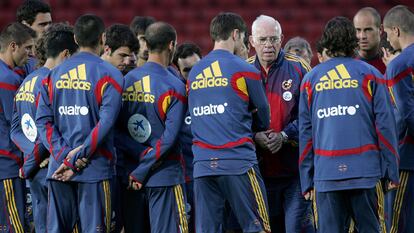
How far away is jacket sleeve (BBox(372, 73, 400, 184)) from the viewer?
606 cm

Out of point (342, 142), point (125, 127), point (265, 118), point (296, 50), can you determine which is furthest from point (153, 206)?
point (296, 50)

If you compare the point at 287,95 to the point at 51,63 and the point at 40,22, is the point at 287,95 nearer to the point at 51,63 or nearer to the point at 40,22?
the point at 51,63

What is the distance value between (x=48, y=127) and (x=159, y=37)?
1.07 m

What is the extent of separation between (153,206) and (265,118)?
107cm

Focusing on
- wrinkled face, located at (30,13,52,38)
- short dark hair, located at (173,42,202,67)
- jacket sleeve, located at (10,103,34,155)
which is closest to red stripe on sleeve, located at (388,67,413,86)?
short dark hair, located at (173,42,202,67)

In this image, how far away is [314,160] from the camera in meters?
6.29

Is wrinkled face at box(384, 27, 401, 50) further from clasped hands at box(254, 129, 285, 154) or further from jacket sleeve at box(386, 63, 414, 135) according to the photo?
clasped hands at box(254, 129, 285, 154)

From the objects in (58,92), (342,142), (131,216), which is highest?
(58,92)

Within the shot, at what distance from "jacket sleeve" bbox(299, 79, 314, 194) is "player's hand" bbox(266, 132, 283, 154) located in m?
0.43

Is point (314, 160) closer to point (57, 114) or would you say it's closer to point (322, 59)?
point (322, 59)

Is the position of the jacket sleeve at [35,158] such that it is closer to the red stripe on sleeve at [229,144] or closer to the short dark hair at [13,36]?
the short dark hair at [13,36]

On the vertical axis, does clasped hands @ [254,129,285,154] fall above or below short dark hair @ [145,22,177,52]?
below

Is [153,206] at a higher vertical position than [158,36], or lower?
lower

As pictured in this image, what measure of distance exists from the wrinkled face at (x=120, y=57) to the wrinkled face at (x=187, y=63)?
100 cm
